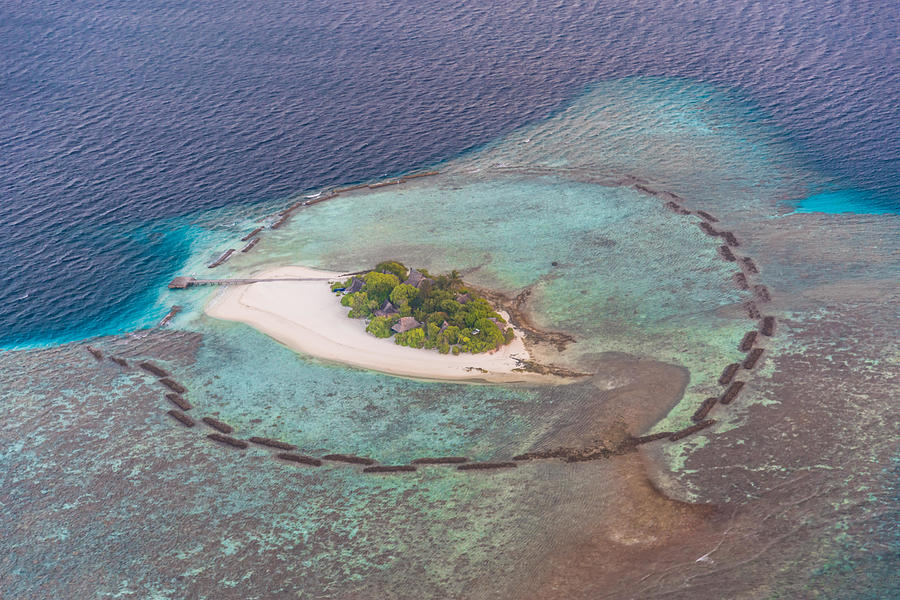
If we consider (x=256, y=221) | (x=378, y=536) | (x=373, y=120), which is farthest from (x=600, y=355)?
(x=373, y=120)

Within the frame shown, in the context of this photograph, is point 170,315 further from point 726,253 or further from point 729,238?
point 729,238

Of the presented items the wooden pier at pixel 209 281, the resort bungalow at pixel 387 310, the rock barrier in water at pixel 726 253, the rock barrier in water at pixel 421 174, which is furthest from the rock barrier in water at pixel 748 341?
the rock barrier in water at pixel 421 174

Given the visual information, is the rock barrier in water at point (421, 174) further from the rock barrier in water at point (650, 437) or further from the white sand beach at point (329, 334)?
the rock barrier in water at point (650, 437)

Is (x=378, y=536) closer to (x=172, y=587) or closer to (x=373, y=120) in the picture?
(x=172, y=587)

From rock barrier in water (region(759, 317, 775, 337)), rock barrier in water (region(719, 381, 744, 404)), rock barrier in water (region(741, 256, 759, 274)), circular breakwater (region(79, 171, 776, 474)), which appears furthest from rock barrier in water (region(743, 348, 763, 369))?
rock barrier in water (region(741, 256, 759, 274))

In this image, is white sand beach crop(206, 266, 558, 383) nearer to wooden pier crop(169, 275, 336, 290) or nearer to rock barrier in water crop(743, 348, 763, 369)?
wooden pier crop(169, 275, 336, 290)
